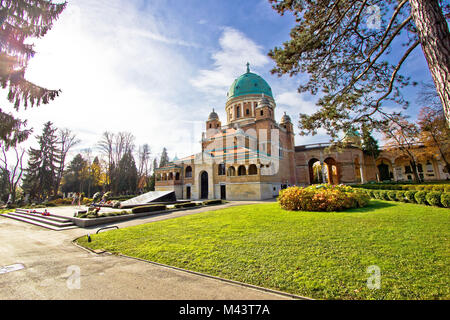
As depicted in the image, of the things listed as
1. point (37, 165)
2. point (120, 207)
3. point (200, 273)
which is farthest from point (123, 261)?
point (37, 165)

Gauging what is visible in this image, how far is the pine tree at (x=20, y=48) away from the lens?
7625mm

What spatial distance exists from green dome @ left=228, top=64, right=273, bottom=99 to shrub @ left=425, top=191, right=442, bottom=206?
27.7 metres

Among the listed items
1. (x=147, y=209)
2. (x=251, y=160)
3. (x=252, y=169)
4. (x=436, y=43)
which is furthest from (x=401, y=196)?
(x=147, y=209)

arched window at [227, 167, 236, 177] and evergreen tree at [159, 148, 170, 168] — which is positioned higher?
evergreen tree at [159, 148, 170, 168]

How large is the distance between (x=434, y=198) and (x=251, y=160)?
53.9 feet

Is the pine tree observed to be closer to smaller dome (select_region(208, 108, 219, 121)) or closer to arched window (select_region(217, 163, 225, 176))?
arched window (select_region(217, 163, 225, 176))

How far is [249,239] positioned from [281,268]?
7.07 feet

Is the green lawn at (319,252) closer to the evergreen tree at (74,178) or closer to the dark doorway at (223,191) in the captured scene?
the dark doorway at (223,191)

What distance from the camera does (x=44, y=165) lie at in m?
31.8

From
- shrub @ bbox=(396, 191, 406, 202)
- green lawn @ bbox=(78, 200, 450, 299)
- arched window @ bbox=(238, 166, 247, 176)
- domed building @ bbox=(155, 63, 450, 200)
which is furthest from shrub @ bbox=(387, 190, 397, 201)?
arched window @ bbox=(238, 166, 247, 176)

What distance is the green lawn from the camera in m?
3.06

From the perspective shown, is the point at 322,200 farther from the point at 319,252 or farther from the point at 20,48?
the point at 20,48
